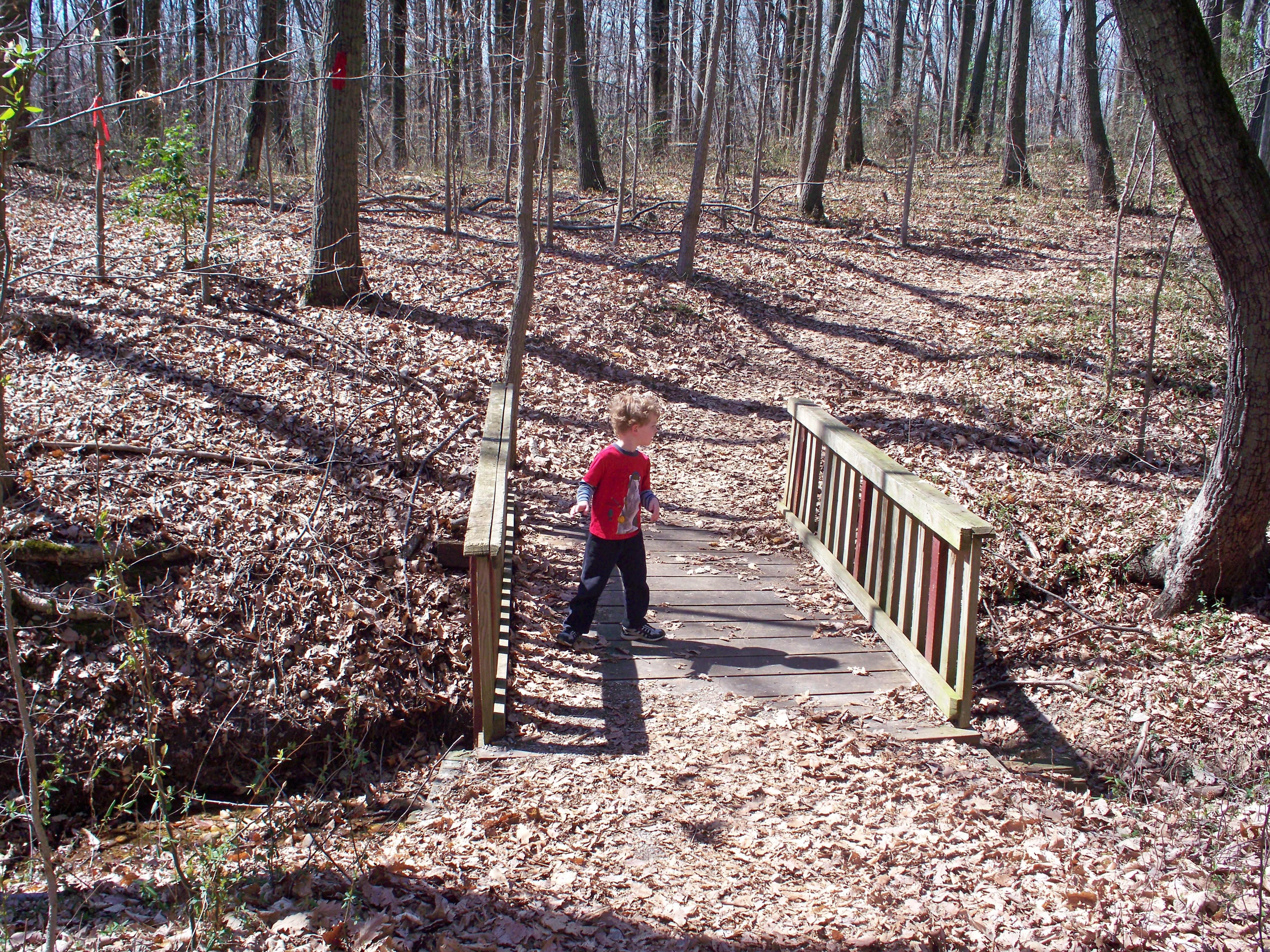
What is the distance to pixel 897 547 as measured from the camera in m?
5.46

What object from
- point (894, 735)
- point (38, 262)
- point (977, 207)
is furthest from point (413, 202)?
point (894, 735)

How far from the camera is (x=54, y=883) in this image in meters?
2.43

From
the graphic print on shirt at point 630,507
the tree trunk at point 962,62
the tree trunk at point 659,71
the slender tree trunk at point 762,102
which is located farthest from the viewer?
the tree trunk at point 962,62

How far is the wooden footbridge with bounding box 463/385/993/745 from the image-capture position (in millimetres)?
4414

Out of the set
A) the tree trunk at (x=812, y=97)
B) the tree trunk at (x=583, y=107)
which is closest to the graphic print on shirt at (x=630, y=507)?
the tree trunk at (x=812, y=97)

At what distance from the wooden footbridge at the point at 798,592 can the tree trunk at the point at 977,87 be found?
2438cm

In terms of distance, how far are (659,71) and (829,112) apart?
8968 mm

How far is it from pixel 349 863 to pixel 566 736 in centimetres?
122

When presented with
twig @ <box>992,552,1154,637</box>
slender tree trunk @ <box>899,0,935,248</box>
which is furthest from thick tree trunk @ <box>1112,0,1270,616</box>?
slender tree trunk @ <box>899,0,935,248</box>

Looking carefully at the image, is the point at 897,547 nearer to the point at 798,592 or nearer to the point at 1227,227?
the point at 798,592

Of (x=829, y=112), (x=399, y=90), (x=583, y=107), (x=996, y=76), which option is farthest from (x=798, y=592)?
(x=996, y=76)

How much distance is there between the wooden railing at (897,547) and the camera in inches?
179

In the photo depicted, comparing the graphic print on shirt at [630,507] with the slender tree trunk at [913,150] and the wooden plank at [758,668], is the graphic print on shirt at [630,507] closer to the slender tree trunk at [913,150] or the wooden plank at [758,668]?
the wooden plank at [758,668]

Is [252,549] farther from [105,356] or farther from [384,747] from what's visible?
[105,356]
